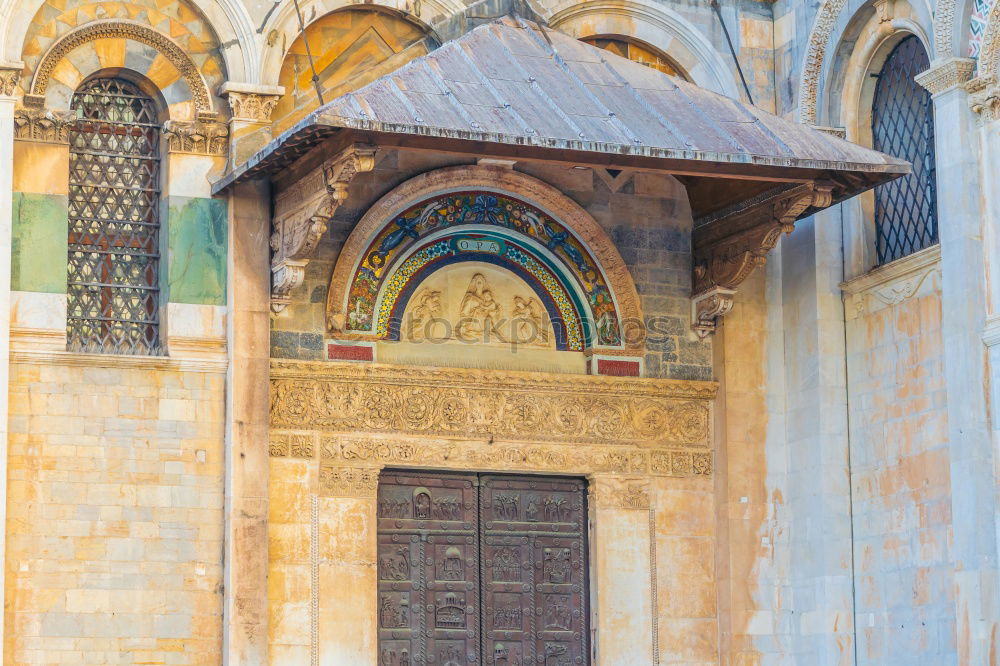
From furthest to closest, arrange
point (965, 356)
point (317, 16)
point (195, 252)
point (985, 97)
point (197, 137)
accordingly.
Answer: point (317, 16), point (197, 137), point (195, 252), point (985, 97), point (965, 356)

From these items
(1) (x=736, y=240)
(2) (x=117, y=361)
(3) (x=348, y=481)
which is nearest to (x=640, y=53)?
(1) (x=736, y=240)

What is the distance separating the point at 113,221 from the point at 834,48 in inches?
249

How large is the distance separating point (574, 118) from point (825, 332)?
345cm

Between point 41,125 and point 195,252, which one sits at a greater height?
point 41,125

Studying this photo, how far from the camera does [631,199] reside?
17.0 m

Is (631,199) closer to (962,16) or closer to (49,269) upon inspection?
(962,16)

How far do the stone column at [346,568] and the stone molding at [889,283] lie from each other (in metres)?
4.33

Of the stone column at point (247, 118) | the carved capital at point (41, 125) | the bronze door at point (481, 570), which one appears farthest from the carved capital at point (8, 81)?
the bronze door at point (481, 570)

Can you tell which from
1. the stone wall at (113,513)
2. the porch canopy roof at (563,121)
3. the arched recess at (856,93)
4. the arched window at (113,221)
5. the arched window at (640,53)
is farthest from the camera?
the arched window at (640,53)

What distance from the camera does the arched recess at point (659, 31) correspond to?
17.2 meters

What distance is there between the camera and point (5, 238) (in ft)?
48.1

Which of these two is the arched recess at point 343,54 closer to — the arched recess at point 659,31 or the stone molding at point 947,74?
the arched recess at point 659,31

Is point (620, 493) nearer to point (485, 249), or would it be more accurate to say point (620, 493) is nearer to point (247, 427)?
point (485, 249)

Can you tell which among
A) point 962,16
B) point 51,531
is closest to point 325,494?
point 51,531
